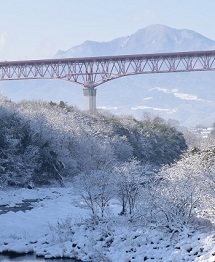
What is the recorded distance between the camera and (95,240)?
97.7 ft

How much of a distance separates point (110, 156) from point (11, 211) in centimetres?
2586

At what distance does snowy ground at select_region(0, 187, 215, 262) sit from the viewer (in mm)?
26133

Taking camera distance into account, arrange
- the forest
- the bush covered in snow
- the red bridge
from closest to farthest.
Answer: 1. the forest
2. the bush covered in snow
3. the red bridge

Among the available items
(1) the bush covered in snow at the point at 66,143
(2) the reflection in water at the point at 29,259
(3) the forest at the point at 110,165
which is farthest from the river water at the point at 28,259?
(1) the bush covered in snow at the point at 66,143

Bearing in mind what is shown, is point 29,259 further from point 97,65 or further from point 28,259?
point 97,65

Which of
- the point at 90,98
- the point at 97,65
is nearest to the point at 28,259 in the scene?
the point at 97,65

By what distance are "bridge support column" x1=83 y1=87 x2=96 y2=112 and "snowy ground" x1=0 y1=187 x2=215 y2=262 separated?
140ft

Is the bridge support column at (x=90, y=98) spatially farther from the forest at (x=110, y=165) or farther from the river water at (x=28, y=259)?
the river water at (x=28, y=259)

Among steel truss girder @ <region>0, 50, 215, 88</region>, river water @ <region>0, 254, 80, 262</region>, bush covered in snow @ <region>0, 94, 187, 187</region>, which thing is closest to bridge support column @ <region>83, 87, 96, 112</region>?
steel truss girder @ <region>0, 50, 215, 88</region>

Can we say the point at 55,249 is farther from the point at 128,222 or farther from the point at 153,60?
the point at 153,60

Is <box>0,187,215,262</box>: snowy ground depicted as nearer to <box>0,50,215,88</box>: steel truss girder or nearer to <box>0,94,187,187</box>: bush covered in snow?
<box>0,94,187,187</box>: bush covered in snow

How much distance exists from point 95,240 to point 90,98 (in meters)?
52.0

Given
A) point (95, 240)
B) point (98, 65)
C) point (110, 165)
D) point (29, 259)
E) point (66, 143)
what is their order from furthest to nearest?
point (98, 65) → point (66, 143) → point (110, 165) → point (95, 240) → point (29, 259)

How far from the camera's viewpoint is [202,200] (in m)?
28.9
